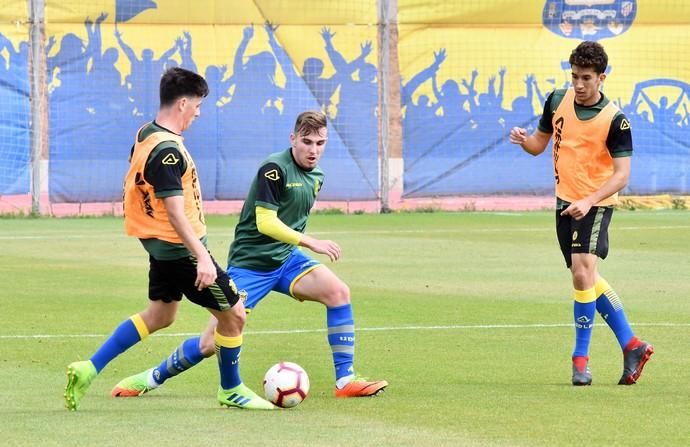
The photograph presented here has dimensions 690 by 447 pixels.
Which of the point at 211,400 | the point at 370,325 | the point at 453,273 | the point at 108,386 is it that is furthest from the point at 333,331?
the point at 453,273

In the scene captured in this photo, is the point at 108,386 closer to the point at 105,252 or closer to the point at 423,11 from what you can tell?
the point at 105,252

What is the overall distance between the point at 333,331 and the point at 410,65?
16995 mm

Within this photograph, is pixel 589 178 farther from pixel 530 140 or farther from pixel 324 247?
pixel 324 247

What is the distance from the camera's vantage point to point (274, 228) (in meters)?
8.14

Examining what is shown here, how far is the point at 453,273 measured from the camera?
604 inches

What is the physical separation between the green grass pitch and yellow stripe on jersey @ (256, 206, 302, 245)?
35.1 inches

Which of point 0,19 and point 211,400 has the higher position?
point 0,19

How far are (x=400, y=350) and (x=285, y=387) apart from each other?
2.38m

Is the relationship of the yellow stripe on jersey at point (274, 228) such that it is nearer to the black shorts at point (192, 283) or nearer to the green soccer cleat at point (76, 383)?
the black shorts at point (192, 283)

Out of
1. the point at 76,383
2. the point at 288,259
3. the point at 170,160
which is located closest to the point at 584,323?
the point at 288,259

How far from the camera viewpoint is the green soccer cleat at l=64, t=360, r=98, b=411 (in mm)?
7434

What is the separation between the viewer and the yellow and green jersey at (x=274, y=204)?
827 centimetres

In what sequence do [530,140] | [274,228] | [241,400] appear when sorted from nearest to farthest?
[241,400] → [274,228] → [530,140]

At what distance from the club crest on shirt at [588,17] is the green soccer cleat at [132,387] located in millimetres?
18010
